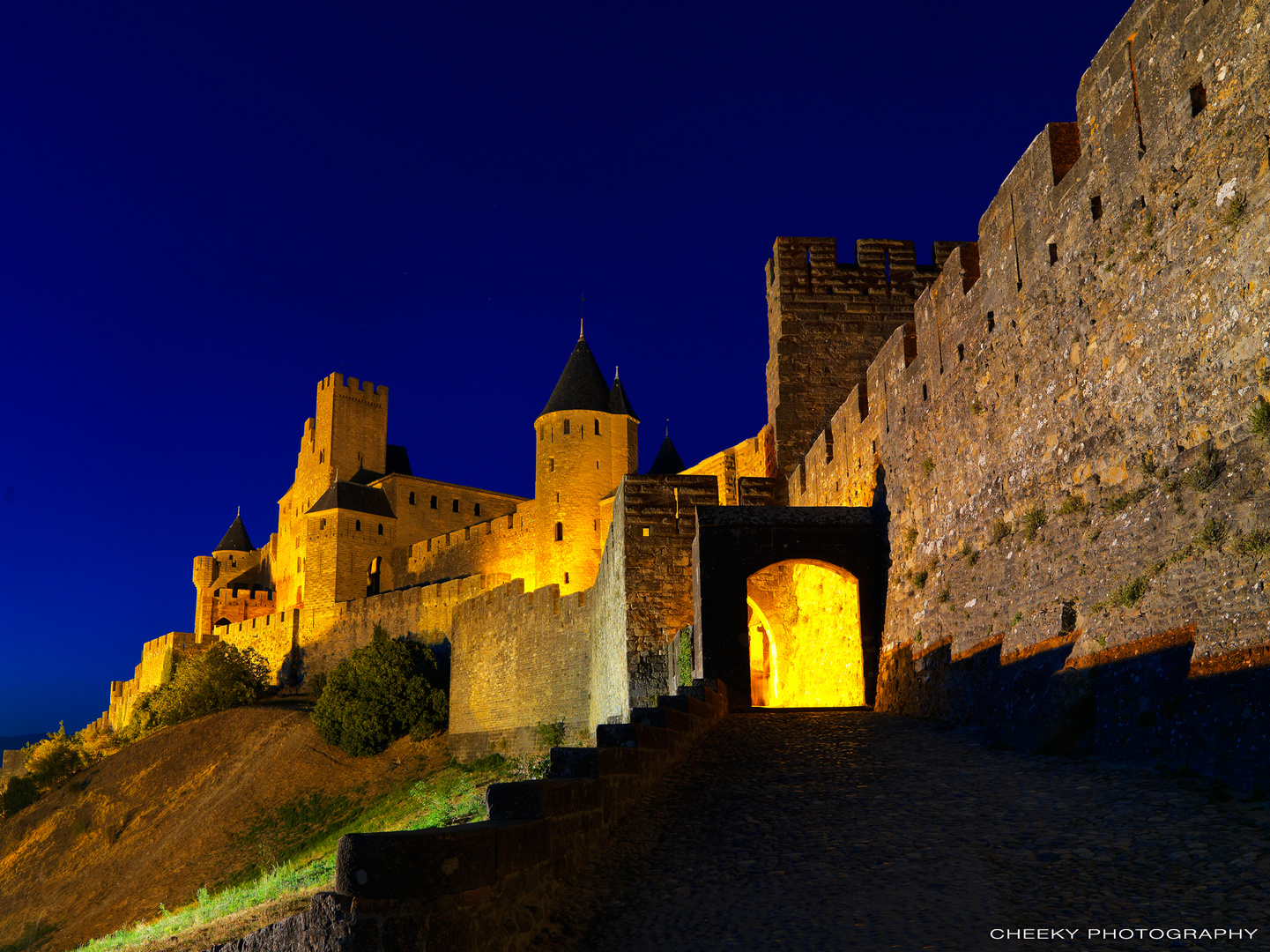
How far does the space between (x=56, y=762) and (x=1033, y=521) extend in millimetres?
40086

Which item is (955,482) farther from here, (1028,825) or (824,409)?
(824,409)

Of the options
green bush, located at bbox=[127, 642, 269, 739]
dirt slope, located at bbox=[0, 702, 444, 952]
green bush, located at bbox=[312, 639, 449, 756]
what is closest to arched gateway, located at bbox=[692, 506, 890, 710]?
dirt slope, located at bbox=[0, 702, 444, 952]

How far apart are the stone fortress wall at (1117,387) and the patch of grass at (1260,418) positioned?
7cm

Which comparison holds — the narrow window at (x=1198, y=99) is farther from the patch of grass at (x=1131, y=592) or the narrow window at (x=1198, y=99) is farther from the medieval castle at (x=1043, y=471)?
the patch of grass at (x=1131, y=592)

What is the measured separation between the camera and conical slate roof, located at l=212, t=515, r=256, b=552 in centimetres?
6031

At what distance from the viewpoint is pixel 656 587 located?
16.0 metres

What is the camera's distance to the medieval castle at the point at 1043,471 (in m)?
6.16

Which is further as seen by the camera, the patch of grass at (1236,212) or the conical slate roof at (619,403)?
the conical slate roof at (619,403)

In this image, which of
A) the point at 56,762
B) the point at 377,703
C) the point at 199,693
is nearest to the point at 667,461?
the point at 377,703

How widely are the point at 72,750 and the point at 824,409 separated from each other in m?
34.4

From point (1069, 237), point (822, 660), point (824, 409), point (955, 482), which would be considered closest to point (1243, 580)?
point (1069, 237)

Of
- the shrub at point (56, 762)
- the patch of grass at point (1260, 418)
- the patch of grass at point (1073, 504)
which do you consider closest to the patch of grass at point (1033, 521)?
the patch of grass at point (1073, 504)

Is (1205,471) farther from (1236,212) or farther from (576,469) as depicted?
(576,469)

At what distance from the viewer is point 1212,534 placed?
243 inches
